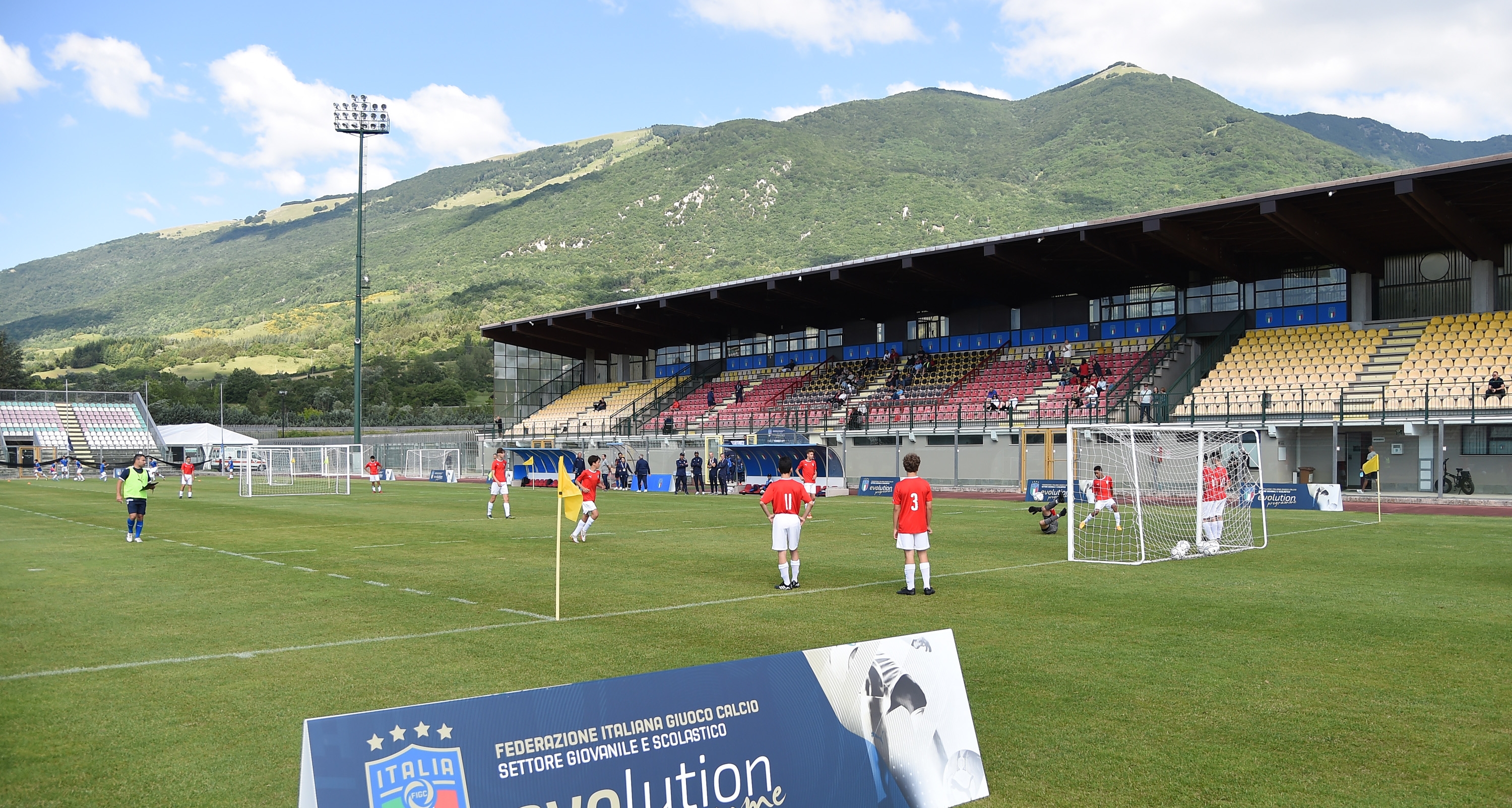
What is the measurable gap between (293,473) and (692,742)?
52.3 m

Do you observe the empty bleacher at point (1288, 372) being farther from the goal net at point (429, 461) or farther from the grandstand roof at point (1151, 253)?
the goal net at point (429, 461)

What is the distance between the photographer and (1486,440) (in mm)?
33312

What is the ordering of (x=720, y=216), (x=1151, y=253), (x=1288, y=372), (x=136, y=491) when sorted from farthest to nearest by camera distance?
(x=720, y=216) → (x=1151, y=253) → (x=1288, y=372) → (x=136, y=491)

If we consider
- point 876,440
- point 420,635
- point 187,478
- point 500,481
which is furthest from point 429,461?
point 420,635

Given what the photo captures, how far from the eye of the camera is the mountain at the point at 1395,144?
607 feet

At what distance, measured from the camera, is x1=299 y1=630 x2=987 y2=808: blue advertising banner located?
414 cm

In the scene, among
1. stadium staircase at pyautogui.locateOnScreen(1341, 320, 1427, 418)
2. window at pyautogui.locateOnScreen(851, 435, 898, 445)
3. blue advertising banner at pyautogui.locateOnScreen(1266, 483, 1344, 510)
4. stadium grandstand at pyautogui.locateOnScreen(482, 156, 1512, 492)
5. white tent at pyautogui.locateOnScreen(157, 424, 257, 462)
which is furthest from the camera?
white tent at pyautogui.locateOnScreen(157, 424, 257, 462)

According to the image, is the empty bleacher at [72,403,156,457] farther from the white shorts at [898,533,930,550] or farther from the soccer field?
the white shorts at [898,533,930,550]

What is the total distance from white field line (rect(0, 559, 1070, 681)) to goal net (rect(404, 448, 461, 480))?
5317 cm

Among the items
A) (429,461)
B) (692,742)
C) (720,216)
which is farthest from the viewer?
(720,216)

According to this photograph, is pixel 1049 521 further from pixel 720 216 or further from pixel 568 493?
pixel 720 216

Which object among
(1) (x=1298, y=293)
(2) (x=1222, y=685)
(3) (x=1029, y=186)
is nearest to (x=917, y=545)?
(2) (x=1222, y=685)

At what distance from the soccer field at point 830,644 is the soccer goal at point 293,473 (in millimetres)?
26614

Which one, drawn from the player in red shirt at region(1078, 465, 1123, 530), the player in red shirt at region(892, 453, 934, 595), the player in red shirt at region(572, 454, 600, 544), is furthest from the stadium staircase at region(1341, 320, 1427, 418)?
the player in red shirt at region(892, 453, 934, 595)
